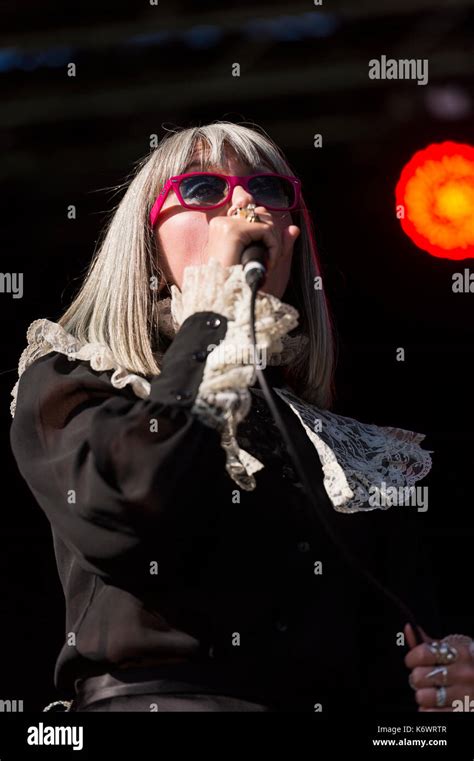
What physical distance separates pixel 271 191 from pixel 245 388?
1.88 ft

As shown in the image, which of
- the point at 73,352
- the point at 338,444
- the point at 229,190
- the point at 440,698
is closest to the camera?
the point at 440,698

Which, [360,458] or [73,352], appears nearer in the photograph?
[73,352]

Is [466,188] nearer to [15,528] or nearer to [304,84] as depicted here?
[304,84]

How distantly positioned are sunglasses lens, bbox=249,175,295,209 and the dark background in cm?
A: 75

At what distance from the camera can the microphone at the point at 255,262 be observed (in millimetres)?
1977

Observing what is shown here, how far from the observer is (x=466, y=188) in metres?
2.96

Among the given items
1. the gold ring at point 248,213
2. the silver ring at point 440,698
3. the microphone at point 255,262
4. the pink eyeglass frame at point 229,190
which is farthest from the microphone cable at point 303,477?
the pink eyeglass frame at point 229,190

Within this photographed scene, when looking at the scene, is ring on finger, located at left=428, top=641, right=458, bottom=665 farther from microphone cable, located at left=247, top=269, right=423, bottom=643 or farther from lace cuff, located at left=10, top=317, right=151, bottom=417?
lace cuff, located at left=10, top=317, right=151, bottom=417

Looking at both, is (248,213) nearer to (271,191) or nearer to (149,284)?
(271,191)

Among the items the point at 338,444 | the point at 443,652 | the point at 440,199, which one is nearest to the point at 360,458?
the point at 338,444

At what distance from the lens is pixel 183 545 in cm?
193

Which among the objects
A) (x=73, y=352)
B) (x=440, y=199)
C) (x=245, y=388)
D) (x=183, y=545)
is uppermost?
(x=440, y=199)

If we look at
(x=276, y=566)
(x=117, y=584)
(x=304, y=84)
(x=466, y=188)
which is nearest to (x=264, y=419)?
(x=276, y=566)

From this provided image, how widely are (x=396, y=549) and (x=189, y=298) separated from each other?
2.39ft
